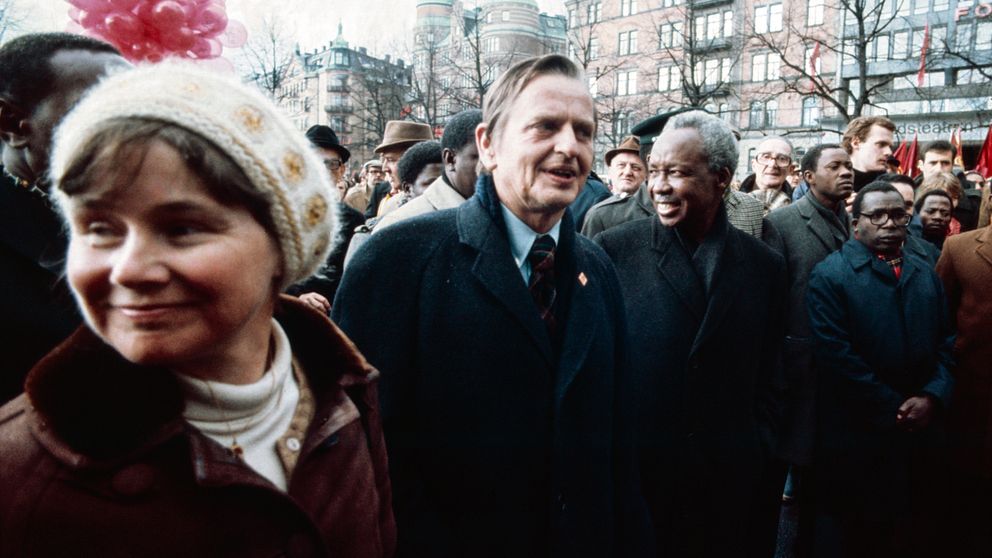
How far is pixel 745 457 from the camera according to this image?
3.13m

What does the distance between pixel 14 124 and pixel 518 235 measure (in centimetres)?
147

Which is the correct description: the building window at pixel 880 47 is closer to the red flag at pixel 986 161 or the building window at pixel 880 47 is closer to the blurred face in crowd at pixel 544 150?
the red flag at pixel 986 161

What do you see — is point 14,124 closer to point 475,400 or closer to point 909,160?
point 475,400

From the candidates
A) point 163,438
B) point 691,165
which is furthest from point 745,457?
point 163,438

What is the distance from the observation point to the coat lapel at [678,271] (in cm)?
313

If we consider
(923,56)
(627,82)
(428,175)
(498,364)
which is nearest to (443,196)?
(428,175)

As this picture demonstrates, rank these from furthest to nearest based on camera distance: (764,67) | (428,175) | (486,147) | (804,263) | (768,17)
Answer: (764,67)
(768,17)
(428,175)
(804,263)
(486,147)

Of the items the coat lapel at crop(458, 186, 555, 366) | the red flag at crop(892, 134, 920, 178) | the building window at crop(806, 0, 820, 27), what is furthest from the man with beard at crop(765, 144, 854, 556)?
the building window at crop(806, 0, 820, 27)

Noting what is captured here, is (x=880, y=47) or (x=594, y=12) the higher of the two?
(x=594, y=12)

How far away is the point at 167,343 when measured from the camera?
1.09 meters

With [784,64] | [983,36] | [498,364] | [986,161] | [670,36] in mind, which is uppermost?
[670,36]

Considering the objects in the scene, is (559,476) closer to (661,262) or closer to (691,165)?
(661,262)

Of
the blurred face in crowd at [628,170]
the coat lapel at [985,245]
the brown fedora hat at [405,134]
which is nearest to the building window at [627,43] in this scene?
the brown fedora hat at [405,134]

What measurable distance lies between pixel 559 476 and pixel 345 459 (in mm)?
814
